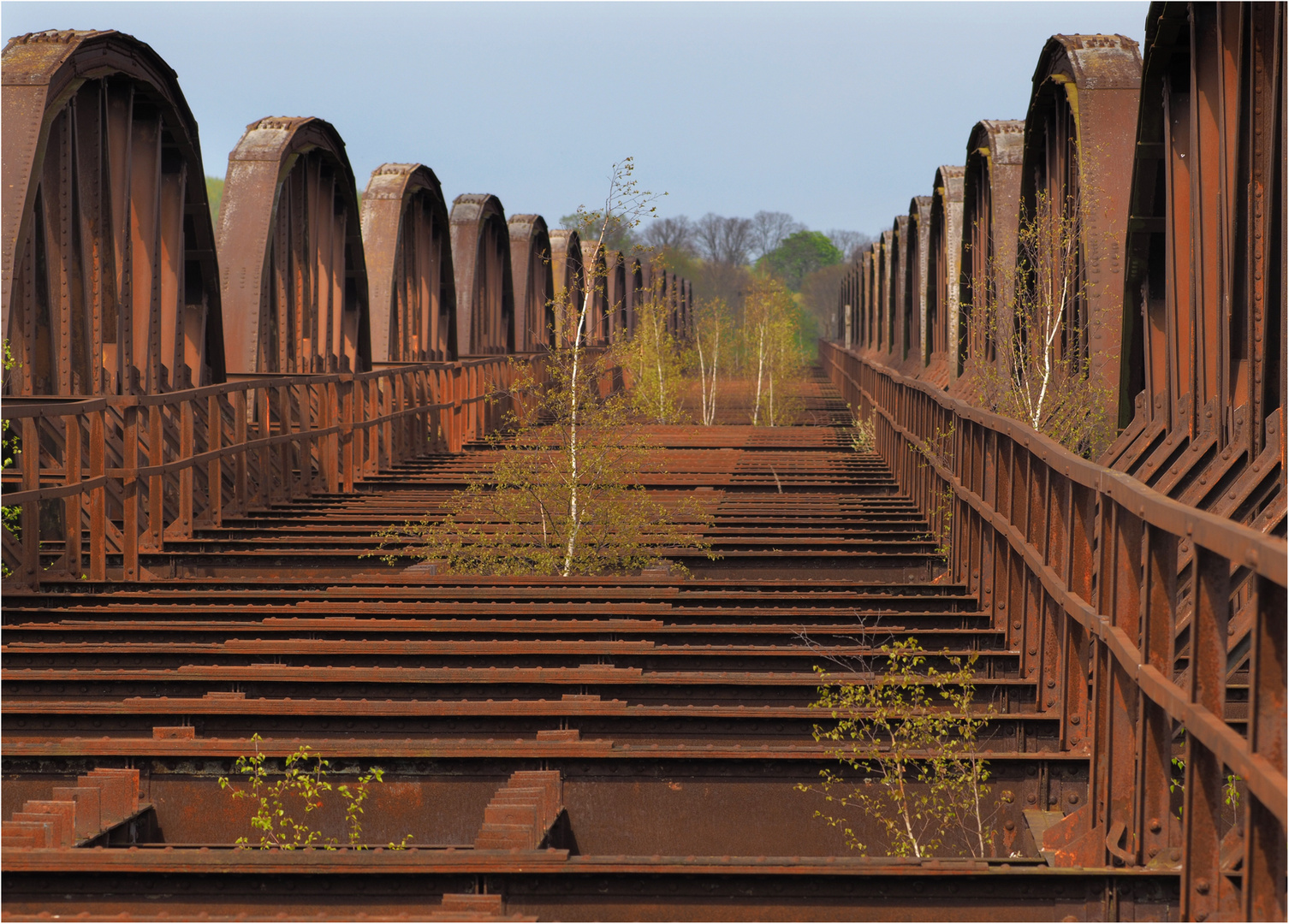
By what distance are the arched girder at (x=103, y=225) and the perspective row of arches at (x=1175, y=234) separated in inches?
283

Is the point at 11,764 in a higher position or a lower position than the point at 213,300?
lower

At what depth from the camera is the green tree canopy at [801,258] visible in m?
173

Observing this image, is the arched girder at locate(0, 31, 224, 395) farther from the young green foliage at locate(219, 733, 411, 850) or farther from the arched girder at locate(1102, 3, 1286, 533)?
the arched girder at locate(1102, 3, 1286, 533)

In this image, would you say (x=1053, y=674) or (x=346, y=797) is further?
(x=1053, y=674)

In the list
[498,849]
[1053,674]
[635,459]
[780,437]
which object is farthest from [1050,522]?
[780,437]

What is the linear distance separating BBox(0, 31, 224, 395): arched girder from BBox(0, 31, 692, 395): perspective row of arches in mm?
15

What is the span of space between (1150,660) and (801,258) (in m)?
172

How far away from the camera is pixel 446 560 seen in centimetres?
1058

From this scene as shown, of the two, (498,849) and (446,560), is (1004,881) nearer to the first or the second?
(498,849)

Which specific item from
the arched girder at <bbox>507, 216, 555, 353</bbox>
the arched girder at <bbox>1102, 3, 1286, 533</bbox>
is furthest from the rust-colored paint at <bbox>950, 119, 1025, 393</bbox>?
the arched girder at <bbox>507, 216, 555, 353</bbox>

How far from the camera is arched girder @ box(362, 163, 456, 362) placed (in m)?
19.6

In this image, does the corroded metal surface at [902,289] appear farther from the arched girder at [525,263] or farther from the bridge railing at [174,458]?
the bridge railing at [174,458]

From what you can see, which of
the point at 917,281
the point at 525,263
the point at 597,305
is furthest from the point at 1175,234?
the point at 597,305

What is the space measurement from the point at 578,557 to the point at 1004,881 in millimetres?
6591
